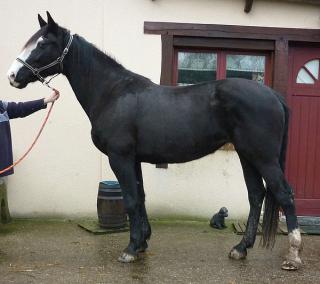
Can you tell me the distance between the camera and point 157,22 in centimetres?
587

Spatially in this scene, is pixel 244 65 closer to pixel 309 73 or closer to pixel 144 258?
pixel 309 73

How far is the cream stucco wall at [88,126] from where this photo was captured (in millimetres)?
5879

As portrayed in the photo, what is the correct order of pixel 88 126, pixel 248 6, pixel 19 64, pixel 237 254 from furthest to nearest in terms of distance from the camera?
pixel 88 126
pixel 248 6
pixel 237 254
pixel 19 64

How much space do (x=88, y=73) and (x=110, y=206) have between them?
1.72m

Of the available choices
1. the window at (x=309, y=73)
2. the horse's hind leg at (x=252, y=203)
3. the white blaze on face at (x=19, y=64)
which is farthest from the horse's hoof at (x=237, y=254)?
the window at (x=309, y=73)

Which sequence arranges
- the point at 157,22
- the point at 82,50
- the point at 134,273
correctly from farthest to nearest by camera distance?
the point at 157,22 < the point at 82,50 < the point at 134,273

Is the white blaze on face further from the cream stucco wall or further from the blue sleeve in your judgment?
the cream stucco wall

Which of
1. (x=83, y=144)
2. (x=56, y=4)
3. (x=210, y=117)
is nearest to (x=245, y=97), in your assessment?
(x=210, y=117)

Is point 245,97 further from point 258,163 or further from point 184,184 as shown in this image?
point 184,184

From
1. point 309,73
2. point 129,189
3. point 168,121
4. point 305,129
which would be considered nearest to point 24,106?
point 129,189

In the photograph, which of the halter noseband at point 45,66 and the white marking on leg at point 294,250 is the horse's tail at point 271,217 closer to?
the white marking on leg at point 294,250

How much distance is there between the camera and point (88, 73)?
443 cm

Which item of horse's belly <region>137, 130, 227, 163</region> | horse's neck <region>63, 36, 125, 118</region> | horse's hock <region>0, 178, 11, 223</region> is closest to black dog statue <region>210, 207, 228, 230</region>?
horse's belly <region>137, 130, 227, 163</region>

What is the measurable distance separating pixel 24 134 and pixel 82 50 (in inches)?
79.9
